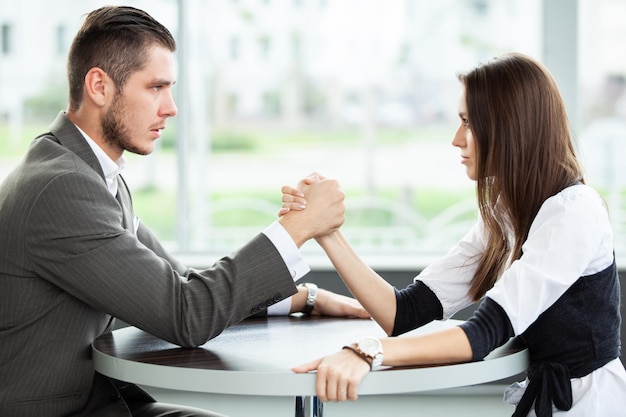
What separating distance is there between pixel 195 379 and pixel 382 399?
2.27 metres

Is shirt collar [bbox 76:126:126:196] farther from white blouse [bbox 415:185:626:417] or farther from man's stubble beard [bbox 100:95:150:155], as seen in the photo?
white blouse [bbox 415:185:626:417]

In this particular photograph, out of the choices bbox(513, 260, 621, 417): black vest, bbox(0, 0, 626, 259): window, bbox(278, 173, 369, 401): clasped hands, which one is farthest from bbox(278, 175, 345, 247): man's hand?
bbox(0, 0, 626, 259): window

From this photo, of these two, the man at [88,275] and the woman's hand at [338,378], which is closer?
the woman's hand at [338,378]

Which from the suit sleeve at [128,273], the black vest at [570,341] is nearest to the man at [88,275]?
the suit sleeve at [128,273]

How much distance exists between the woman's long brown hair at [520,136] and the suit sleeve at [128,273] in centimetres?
55

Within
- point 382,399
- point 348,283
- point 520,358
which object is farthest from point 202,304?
point 382,399

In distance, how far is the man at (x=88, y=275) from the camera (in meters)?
1.83

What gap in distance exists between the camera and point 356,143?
432cm

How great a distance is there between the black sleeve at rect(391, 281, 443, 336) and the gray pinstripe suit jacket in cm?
39

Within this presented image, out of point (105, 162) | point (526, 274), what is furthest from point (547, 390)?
point (105, 162)

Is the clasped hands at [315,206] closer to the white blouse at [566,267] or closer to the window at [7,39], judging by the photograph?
the white blouse at [566,267]

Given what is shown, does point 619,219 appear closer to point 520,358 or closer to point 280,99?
point 280,99

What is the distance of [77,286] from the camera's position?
72.5 inches

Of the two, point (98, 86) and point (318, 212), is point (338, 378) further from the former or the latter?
point (98, 86)
